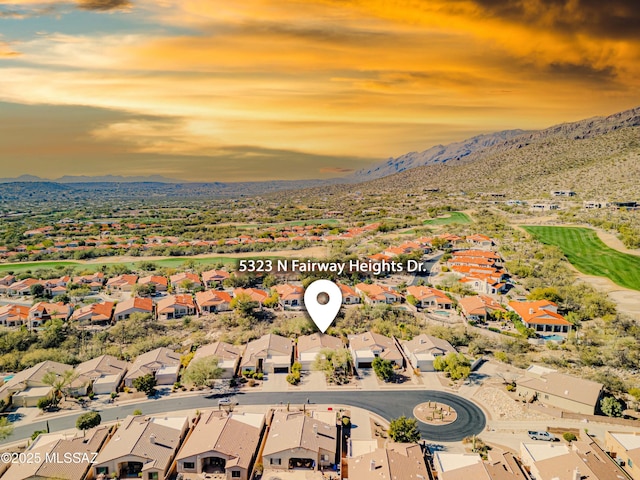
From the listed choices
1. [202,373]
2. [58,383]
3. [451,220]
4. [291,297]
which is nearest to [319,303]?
[202,373]

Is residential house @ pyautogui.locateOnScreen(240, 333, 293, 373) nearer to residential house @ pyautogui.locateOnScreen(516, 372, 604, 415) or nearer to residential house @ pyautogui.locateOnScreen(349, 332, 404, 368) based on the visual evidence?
residential house @ pyautogui.locateOnScreen(349, 332, 404, 368)

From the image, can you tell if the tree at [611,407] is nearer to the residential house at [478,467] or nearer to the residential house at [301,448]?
the residential house at [478,467]

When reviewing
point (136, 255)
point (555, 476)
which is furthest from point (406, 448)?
point (136, 255)

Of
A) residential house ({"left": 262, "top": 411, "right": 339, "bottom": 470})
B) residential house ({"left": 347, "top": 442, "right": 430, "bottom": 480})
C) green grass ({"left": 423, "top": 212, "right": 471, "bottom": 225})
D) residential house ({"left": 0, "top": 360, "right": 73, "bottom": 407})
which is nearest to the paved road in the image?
residential house ({"left": 0, "top": 360, "right": 73, "bottom": 407})

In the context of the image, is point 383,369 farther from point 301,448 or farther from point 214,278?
point 214,278

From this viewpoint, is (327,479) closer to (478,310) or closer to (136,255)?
(478,310)
